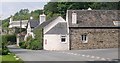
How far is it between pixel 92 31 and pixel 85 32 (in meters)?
0.96

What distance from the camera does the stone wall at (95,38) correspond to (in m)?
44.9

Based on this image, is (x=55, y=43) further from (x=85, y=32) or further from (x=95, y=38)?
(x=95, y=38)

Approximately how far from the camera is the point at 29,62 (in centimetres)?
2411

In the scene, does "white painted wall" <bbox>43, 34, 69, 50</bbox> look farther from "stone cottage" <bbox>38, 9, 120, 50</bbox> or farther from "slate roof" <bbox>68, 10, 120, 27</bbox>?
"slate roof" <bbox>68, 10, 120, 27</bbox>

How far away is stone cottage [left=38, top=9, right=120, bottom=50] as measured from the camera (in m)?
45.0

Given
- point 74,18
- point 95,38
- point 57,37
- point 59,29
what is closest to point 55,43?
point 57,37

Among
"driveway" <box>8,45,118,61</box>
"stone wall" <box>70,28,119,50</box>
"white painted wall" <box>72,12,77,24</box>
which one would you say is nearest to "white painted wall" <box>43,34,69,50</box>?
"stone wall" <box>70,28,119,50</box>

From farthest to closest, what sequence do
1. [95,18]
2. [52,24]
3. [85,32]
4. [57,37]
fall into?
[52,24], [95,18], [57,37], [85,32]

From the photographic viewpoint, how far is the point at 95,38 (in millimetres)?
45219

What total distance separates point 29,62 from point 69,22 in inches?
898

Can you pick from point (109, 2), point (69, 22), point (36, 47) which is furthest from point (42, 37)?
point (109, 2)

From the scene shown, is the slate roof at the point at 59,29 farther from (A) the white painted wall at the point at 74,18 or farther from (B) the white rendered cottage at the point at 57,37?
(A) the white painted wall at the point at 74,18

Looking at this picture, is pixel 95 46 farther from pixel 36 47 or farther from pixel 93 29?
pixel 36 47

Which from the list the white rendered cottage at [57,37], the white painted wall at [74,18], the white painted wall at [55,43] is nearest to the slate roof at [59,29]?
the white rendered cottage at [57,37]
